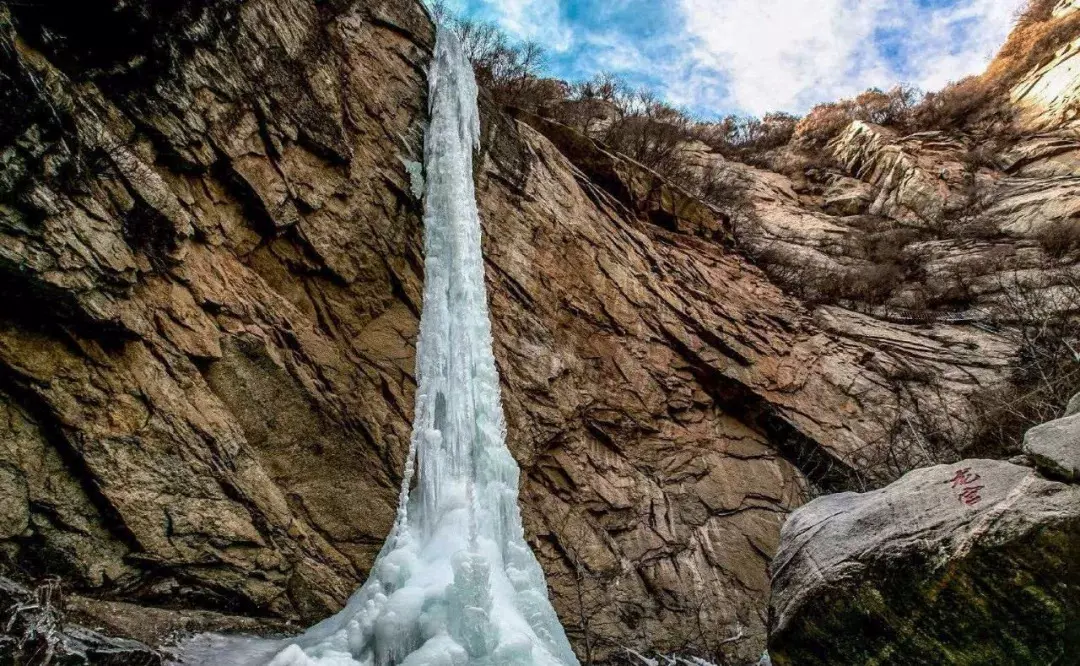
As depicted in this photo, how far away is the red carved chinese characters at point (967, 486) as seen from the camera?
319 centimetres

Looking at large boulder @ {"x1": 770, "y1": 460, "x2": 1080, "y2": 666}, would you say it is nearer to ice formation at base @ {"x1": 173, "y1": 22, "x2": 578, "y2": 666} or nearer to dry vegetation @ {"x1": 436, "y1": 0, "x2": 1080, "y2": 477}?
ice formation at base @ {"x1": 173, "y1": 22, "x2": 578, "y2": 666}

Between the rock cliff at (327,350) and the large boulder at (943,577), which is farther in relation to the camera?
the rock cliff at (327,350)

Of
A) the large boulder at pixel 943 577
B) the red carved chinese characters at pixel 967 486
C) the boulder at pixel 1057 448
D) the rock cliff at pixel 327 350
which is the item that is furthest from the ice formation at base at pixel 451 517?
the boulder at pixel 1057 448

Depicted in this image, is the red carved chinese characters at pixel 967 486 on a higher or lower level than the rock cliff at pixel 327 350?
lower

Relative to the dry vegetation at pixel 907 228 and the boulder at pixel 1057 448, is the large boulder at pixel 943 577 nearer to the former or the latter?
the boulder at pixel 1057 448

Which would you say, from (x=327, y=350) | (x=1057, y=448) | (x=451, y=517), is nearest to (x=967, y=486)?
(x=1057, y=448)

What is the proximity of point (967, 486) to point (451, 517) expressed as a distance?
4.12 metres

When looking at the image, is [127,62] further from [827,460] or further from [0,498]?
[827,460]

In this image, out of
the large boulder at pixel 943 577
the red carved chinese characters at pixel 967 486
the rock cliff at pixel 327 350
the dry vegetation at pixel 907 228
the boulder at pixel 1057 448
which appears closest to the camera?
the large boulder at pixel 943 577

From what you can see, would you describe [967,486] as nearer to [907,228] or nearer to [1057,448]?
[1057,448]

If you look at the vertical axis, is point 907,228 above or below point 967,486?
above

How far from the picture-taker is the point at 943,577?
3.05 metres

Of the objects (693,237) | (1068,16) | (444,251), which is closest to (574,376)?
(444,251)

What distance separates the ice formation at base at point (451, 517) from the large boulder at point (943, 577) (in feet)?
6.17
